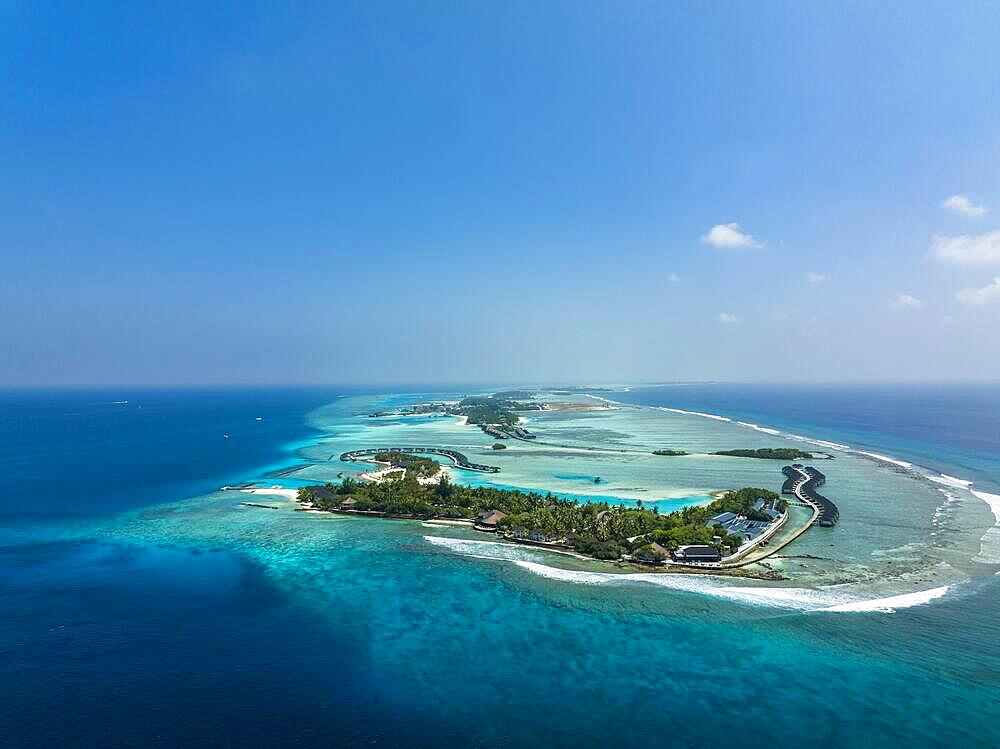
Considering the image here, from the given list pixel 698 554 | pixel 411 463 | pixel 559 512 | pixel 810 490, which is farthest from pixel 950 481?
pixel 411 463

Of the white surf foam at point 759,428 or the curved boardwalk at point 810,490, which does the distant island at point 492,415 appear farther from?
the curved boardwalk at point 810,490

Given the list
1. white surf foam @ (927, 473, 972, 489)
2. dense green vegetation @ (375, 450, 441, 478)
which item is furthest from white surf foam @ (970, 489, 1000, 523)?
dense green vegetation @ (375, 450, 441, 478)

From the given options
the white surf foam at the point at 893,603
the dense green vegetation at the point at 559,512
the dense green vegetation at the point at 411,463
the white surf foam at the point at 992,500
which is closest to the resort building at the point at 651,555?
the dense green vegetation at the point at 559,512

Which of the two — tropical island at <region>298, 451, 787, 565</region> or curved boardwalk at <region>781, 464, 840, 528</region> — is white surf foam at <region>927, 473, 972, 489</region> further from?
tropical island at <region>298, 451, 787, 565</region>

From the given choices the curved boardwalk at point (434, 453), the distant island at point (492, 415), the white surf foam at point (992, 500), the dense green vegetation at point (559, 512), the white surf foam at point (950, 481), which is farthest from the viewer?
the distant island at point (492, 415)

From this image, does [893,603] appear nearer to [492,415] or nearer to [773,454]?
[773,454]

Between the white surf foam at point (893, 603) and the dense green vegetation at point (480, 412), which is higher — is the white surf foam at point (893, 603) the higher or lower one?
the lower one

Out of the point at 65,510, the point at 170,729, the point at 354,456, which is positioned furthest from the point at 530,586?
the point at 354,456
